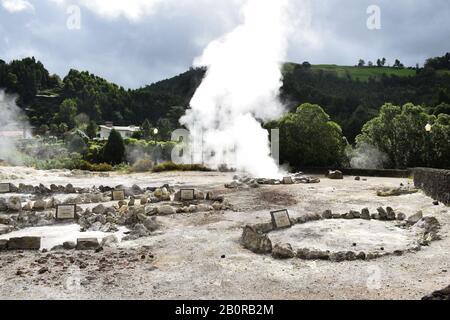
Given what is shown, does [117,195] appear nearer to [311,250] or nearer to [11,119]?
[311,250]

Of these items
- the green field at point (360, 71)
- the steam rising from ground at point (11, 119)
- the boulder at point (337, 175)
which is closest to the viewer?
the boulder at point (337, 175)

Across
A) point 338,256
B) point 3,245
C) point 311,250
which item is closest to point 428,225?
point 338,256

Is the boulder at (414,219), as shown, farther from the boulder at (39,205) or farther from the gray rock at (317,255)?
the boulder at (39,205)

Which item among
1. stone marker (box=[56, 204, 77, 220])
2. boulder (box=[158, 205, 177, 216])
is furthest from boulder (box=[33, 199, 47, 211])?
boulder (box=[158, 205, 177, 216])

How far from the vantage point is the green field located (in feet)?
405

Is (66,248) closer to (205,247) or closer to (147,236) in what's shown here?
(147,236)

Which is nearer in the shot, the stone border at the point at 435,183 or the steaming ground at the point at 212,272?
the steaming ground at the point at 212,272

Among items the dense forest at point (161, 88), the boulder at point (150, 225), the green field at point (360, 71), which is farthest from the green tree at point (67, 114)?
the boulder at point (150, 225)

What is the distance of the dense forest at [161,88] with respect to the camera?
10012 centimetres

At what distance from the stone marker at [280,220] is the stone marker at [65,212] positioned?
5.91 m

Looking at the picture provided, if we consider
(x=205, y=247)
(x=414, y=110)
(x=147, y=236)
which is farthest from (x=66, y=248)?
(x=414, y=110)

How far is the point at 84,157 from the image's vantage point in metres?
52.3
